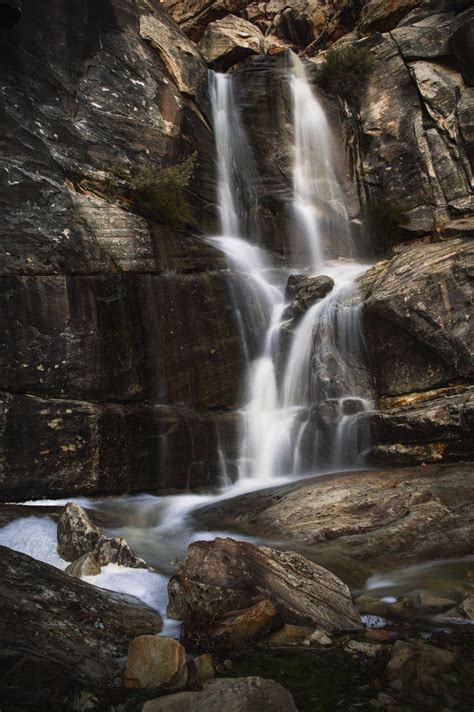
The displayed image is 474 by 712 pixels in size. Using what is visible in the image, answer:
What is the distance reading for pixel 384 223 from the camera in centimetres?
1620

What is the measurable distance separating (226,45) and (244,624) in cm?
2522

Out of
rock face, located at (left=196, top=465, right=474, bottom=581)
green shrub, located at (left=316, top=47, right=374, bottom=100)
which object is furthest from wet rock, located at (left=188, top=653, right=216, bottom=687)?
green shrub, located at (left=316, top=47, right=374, bottom=100)

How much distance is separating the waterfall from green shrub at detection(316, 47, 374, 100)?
15.8 feet

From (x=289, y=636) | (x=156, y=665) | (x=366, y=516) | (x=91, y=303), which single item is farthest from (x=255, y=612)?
(x=91, y=303)

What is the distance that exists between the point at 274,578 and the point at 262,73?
817 inches

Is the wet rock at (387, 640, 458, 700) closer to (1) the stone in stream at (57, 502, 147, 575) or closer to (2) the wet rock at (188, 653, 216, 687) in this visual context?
(2) the wet rock at (188, 653, 216, 687)

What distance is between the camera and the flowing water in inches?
282

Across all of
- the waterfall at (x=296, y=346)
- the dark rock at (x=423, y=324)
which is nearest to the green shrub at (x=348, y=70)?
the waterfall at (x=296, y=346)

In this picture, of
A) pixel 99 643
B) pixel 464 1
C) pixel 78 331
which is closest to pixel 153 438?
pixel 78 331

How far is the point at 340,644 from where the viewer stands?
4055 millimetres

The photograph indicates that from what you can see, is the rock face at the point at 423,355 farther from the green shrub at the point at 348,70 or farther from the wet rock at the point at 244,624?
the green shrub at the point at 348,70

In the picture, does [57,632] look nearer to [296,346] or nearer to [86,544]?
[86,544]

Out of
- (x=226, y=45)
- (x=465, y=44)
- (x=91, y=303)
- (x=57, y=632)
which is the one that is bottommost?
(x=57, y=632)

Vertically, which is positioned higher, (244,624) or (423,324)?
(423,324)
